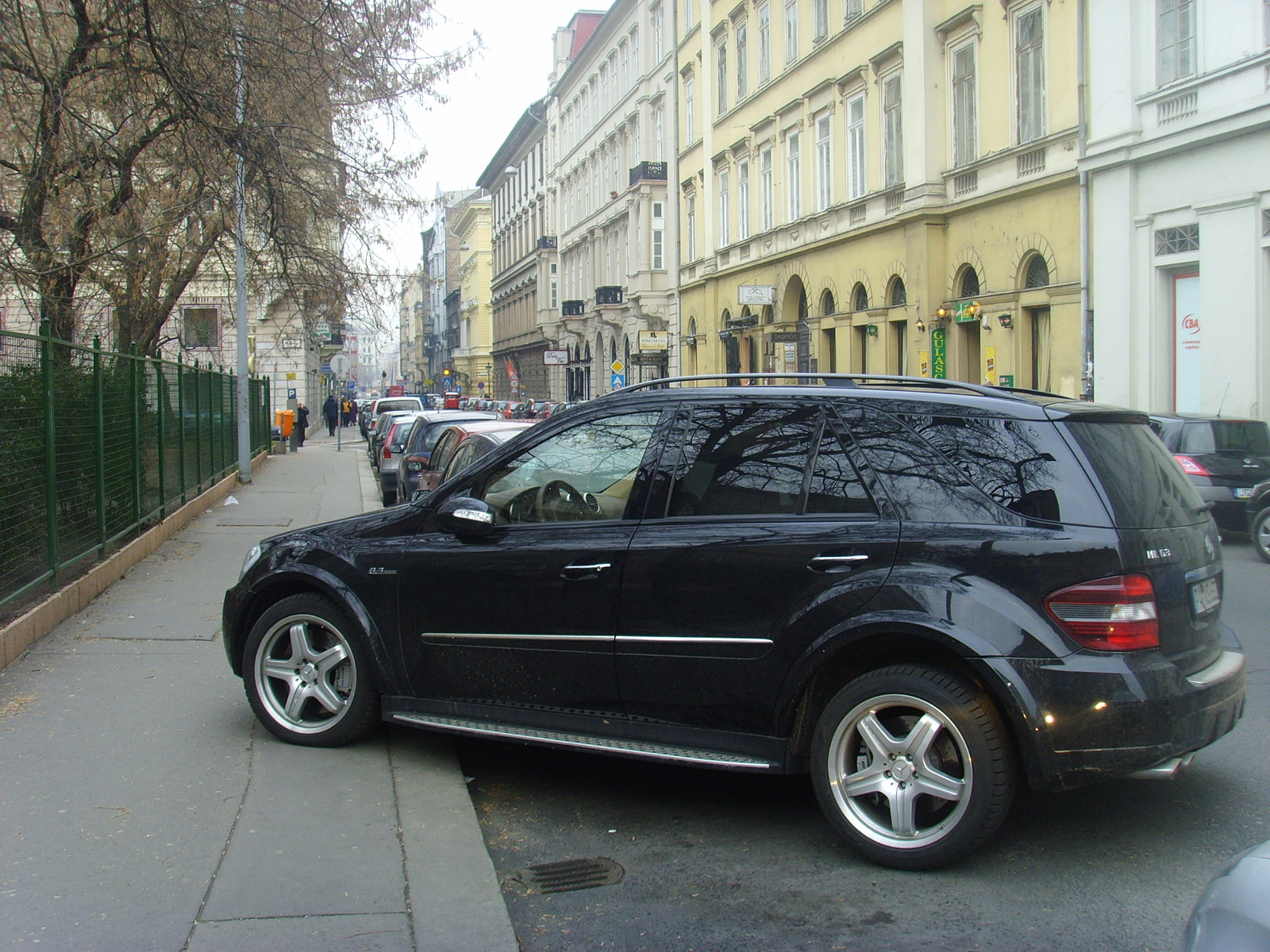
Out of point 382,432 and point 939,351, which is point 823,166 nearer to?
point 939,351

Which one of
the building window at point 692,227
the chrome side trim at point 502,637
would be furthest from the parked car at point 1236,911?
the building window at point 692,227

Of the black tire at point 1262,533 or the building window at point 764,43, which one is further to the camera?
the building window at point 764,43

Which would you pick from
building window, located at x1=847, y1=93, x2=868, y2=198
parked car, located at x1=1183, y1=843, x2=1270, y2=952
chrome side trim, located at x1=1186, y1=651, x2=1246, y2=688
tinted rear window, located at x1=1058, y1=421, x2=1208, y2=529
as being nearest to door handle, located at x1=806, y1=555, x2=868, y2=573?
tinted rear window, located at x1=1058, y1=421, x2=1208, y2=529

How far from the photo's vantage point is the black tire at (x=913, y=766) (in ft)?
13.6

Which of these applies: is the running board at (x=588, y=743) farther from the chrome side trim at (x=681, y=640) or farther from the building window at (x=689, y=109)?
the building window at (x=689, y=109)

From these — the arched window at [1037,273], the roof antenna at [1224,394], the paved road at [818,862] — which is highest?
the arched window at [1037,273]

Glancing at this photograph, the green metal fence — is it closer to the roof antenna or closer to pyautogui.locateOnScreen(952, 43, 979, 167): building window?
the roof antenna

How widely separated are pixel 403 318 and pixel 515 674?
54.5 feet

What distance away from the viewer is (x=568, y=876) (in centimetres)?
442

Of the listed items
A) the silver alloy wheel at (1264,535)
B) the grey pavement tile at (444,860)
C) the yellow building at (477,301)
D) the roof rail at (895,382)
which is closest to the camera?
the grey pavement tile at (444,860)

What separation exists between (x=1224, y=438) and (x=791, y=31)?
24561 millimetres

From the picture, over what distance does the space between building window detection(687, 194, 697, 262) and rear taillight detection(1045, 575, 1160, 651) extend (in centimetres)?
4310

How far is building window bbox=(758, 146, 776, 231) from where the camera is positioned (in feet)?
124

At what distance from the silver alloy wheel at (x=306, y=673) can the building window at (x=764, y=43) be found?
3422 cm
